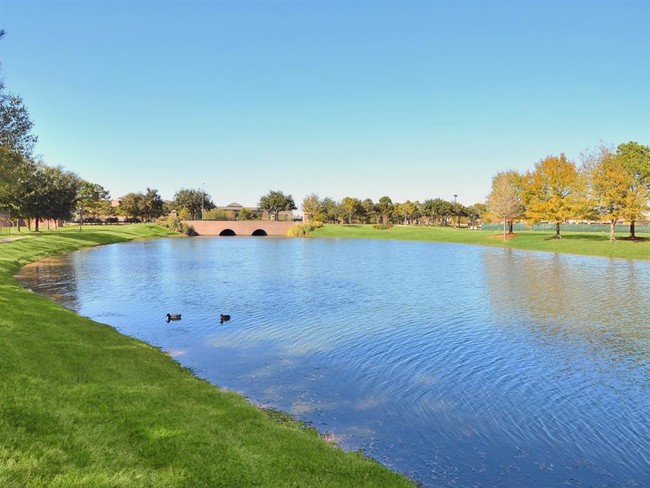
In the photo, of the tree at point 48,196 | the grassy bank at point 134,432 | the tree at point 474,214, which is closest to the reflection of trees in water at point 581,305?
the grassy bank at point 134,432

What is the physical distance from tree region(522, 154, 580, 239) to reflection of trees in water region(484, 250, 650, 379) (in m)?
27.3

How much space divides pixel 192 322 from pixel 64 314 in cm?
551

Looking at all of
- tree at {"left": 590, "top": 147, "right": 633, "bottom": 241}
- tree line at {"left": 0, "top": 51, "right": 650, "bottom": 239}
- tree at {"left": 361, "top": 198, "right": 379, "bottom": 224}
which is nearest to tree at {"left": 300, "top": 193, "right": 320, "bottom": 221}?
tree at {"left": 361, "top": 198, "right": 379, "bottom": 224}

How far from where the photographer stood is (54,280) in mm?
35531

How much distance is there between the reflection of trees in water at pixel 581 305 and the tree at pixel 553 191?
1073 inches

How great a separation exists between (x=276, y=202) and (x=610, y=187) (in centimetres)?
11794

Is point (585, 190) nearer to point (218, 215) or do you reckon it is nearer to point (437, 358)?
point (437, 358)

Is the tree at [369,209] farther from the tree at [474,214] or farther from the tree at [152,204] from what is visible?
the tree at [152,204]

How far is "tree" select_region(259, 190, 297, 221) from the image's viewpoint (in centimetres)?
16788

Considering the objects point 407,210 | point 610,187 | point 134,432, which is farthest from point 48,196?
point 407,210

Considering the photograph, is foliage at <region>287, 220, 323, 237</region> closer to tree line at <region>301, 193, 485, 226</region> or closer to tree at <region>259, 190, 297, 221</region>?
tree line at <region>301, 193, 485, 226</region>

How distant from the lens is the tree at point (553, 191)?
7209 centimetres

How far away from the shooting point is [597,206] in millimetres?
68312

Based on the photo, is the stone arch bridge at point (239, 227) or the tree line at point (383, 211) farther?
the tree line at point (383, 211)
